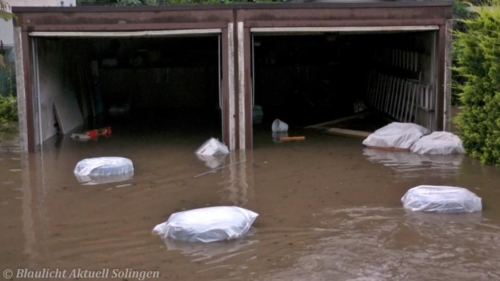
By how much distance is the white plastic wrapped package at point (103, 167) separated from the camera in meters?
11.1

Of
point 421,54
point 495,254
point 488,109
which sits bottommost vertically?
point 495,254

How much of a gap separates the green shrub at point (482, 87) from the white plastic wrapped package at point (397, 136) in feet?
3.35

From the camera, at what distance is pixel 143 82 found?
22234mm

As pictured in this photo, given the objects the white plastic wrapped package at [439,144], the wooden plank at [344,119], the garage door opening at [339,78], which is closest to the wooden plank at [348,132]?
the garage door opening at [339,78]

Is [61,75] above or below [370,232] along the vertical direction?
above

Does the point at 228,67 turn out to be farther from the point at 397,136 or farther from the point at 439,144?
the point at 439,144

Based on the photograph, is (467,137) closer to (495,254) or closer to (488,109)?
(488,109)

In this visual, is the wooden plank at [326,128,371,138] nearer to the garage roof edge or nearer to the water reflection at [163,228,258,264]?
the garage roof edge

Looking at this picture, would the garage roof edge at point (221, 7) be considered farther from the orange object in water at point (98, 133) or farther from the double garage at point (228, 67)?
the orange object in water at point (98, 133)

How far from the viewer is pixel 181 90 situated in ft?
74.1

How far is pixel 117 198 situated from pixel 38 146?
5.09 m

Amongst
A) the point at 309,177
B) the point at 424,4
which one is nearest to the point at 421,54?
the point at 424,4

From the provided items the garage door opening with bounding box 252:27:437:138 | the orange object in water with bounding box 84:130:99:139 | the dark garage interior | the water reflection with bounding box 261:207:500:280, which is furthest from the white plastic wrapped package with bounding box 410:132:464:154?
the dark garage interior

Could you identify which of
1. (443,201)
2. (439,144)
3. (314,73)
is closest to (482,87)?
(439,144)
